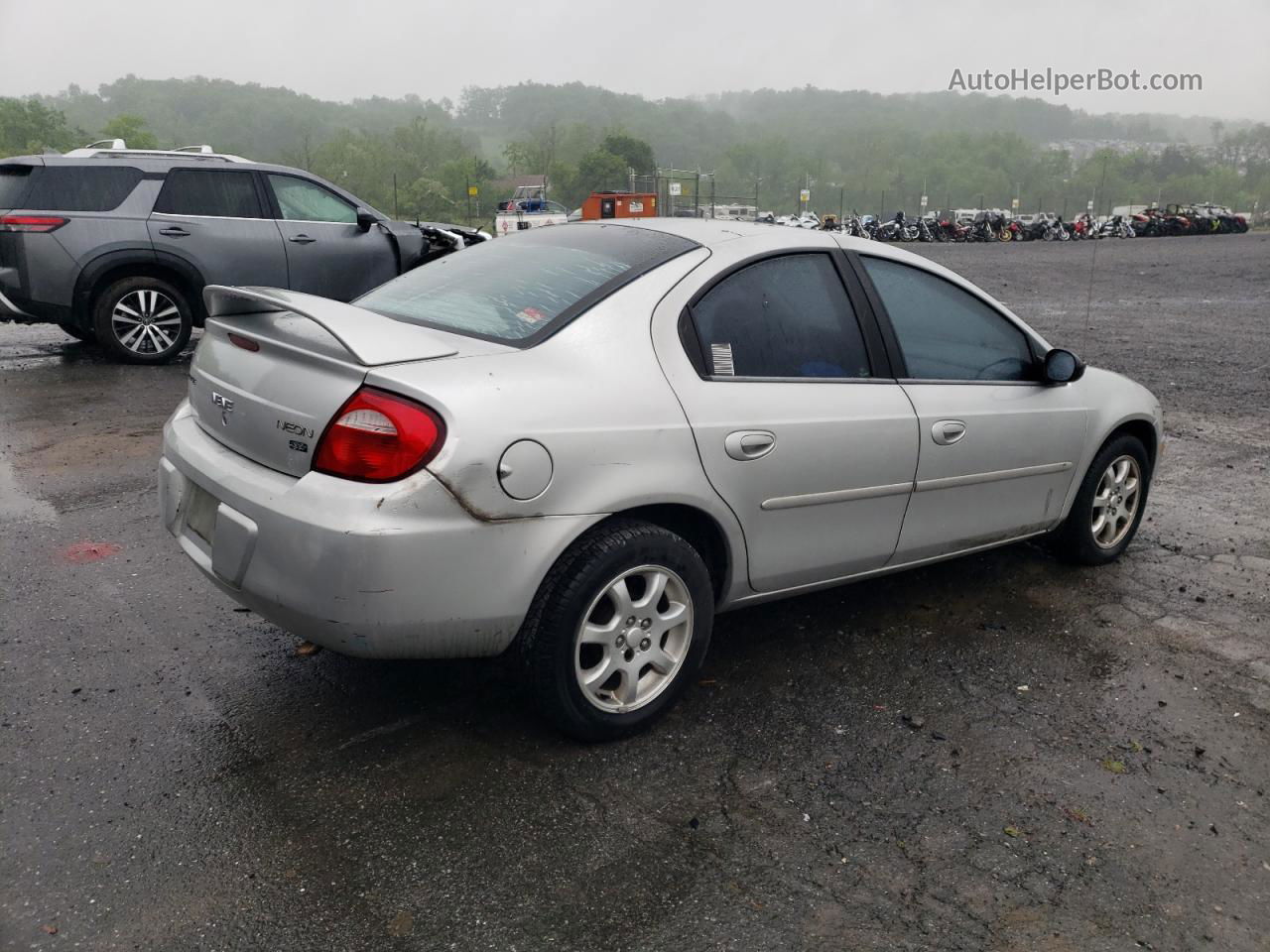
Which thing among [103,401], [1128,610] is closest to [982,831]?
[1128,610]

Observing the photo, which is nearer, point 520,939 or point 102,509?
point 520,939

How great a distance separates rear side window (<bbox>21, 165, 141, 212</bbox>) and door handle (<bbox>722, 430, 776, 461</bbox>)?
7.71m

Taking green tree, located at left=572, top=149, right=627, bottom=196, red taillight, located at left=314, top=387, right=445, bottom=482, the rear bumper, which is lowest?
the rear bumper

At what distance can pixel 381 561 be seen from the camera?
2.65 metres

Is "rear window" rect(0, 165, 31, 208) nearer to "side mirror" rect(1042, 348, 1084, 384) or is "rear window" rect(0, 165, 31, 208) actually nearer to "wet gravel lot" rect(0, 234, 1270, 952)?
"wet gravel lot" rect(0, 234, 1270, 952)

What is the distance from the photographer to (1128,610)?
4371 mm

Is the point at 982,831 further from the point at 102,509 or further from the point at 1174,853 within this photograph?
the point at 102,509

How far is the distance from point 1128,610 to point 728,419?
2211 mm

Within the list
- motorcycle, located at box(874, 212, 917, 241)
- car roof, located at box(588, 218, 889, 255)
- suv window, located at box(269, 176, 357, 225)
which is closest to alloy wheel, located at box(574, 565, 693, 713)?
car roof, located at box(588, 218, 889, 255)

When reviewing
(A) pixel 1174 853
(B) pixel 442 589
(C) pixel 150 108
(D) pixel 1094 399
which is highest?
(C) pixel 150 108

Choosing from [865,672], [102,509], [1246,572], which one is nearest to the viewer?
[865,672]

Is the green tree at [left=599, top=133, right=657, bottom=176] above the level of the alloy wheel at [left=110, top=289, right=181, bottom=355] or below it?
above

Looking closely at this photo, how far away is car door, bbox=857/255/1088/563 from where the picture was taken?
3836 millimetres

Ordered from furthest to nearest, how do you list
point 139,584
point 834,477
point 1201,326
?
point 1201,326 < point 139,584 < point 834,477
